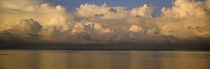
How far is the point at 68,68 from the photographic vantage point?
46625 mm

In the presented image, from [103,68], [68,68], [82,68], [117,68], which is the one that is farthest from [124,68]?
[68,68]

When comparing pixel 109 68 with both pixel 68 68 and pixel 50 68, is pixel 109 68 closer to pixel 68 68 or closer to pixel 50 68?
pixel 68 68

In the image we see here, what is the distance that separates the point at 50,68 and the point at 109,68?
11.8 m

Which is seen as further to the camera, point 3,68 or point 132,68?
point 132,68

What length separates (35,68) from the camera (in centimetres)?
4616

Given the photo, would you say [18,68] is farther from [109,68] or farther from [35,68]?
[109,68]

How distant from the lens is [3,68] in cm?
4444

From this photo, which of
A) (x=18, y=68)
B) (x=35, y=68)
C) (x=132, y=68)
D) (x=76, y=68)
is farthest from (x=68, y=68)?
(x=132, y=68)

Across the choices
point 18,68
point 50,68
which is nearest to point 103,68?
point 50,68

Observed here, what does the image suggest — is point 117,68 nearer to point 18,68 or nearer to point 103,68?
point 103,68

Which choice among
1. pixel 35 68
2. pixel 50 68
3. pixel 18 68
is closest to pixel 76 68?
pixel 50 68

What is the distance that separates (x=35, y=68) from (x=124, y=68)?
59.1 ft

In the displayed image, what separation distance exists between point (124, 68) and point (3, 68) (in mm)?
23822

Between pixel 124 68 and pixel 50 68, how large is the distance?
48.7 feet
